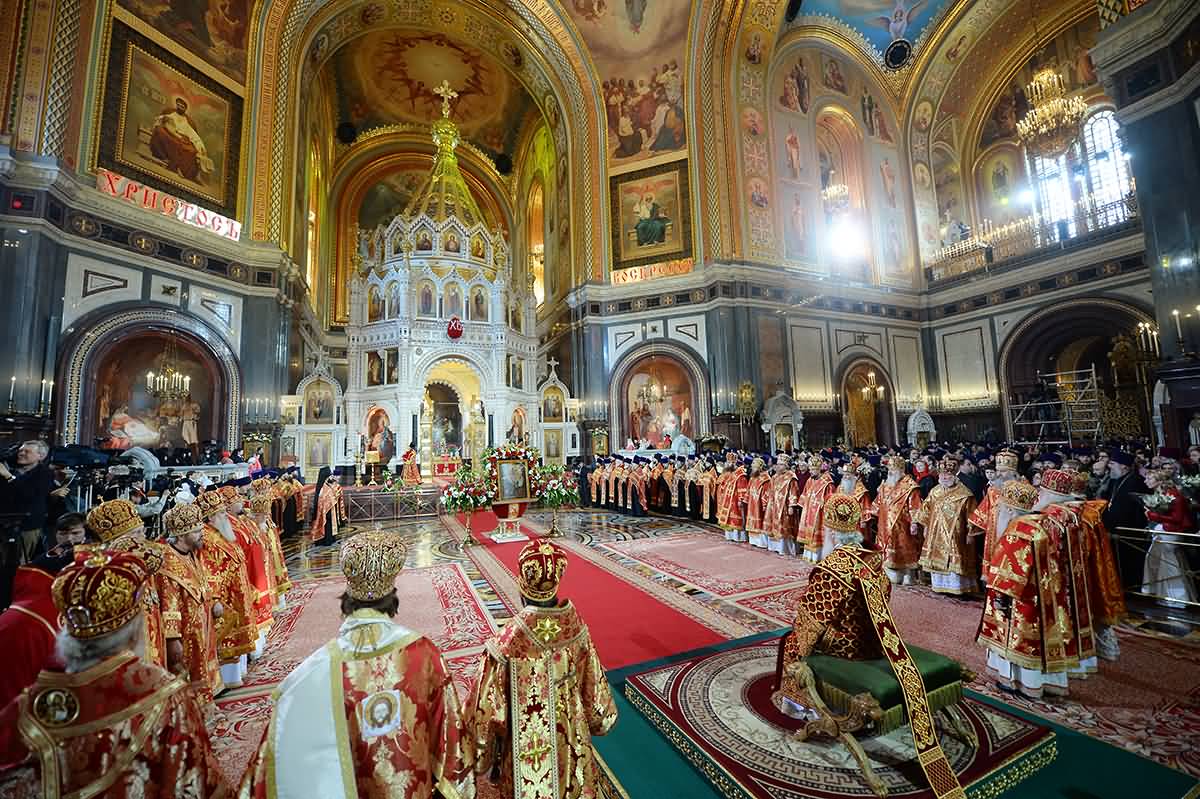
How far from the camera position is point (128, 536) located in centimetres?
272

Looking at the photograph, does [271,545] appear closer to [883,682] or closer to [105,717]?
[105,717]

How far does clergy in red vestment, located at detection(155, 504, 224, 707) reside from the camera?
282cm

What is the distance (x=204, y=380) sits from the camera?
12.5 meters

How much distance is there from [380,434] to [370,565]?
19140mm

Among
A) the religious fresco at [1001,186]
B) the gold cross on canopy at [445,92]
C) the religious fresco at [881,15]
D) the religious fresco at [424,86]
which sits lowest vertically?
the religious fresco at [1001,186]

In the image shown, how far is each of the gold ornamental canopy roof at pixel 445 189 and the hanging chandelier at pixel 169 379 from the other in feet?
40.1

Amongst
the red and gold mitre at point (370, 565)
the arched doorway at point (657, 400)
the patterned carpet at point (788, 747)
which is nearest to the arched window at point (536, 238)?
the arched doorway at point (657, 400)

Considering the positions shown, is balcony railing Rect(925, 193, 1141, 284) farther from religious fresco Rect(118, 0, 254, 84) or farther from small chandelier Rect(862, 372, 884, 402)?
religious fresco Rect(118, 0, 254, 84)

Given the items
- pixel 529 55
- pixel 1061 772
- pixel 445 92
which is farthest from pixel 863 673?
pixel 445 92

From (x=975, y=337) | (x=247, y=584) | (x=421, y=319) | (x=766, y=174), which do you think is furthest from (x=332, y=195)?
(x=975, y=337)

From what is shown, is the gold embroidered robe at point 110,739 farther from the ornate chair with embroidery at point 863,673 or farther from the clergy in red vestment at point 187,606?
the ornate chair with embroidery at point 863,673

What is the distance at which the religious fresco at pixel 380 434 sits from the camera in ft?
61.5

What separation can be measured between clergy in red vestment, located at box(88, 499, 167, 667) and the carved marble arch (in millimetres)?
15687

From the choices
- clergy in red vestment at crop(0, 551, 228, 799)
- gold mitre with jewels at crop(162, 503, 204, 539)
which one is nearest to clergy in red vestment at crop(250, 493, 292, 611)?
gold mitre with jewels at crop(162, 503, 204, 539)
